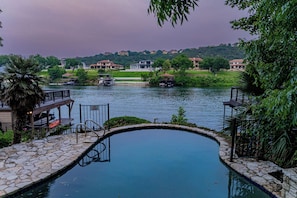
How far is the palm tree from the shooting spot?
6.84 metres

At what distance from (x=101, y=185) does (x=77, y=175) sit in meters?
0.78

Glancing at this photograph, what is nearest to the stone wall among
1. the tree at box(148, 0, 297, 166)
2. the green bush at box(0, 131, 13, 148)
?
the tree at box(148, 0, 297, 166)

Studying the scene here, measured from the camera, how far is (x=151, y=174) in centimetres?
519

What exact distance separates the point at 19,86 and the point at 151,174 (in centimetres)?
509

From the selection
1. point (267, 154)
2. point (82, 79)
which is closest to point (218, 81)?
point (82, 79)

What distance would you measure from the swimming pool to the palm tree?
2762mm

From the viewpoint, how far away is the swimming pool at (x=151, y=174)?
4375 mm

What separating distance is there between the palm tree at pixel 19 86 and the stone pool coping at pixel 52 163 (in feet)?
4.12

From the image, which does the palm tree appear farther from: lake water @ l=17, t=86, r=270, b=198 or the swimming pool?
lake water @ l=17, t=86, r=270, b=198

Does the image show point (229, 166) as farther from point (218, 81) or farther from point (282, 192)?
point (218, 81)

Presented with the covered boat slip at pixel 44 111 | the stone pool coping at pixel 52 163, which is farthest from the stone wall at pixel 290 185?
the covered boat slip at pixel 44 111

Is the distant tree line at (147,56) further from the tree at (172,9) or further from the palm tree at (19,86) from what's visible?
the tree at (172,9)

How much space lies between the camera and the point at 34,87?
7.21m

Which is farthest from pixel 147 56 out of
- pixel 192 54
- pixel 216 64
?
pixel 216 64
